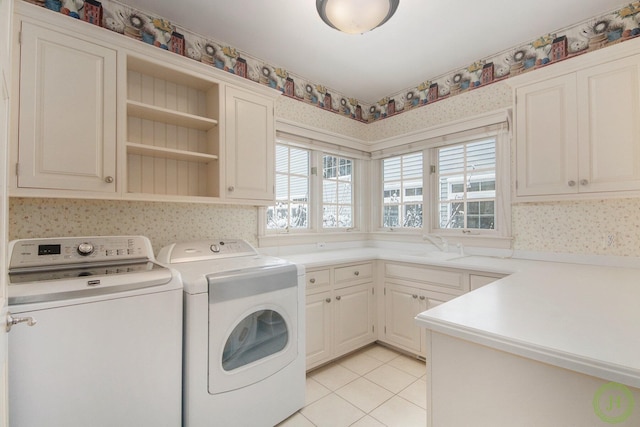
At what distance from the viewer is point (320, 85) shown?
311cm

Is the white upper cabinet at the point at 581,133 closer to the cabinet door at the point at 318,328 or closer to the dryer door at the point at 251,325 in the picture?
the cabinet door at the point at 318,328

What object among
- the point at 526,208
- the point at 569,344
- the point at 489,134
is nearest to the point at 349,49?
the point at 489,134

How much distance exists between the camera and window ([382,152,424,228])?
3150 mm

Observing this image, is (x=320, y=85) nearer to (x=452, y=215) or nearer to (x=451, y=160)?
(x=451, y=160)

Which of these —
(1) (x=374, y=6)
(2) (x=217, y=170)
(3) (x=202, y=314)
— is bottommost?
(3) (x=202, y=314)

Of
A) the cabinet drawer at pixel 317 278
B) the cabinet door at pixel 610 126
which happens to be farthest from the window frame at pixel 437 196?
the cabinet drawer at pixel 317 278

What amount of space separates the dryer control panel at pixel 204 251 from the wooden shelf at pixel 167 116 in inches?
33.4

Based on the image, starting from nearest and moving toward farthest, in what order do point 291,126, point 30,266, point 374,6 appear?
point 30,266
point 374,6
point 291,126

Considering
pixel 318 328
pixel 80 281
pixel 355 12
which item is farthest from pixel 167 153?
pixel 318 328

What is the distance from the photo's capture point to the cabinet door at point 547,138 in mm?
1860

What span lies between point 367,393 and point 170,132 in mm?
2338

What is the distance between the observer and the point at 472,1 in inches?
74.4

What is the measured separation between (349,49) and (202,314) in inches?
89.2

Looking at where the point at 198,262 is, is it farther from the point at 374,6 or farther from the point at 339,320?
the point at 374,6
